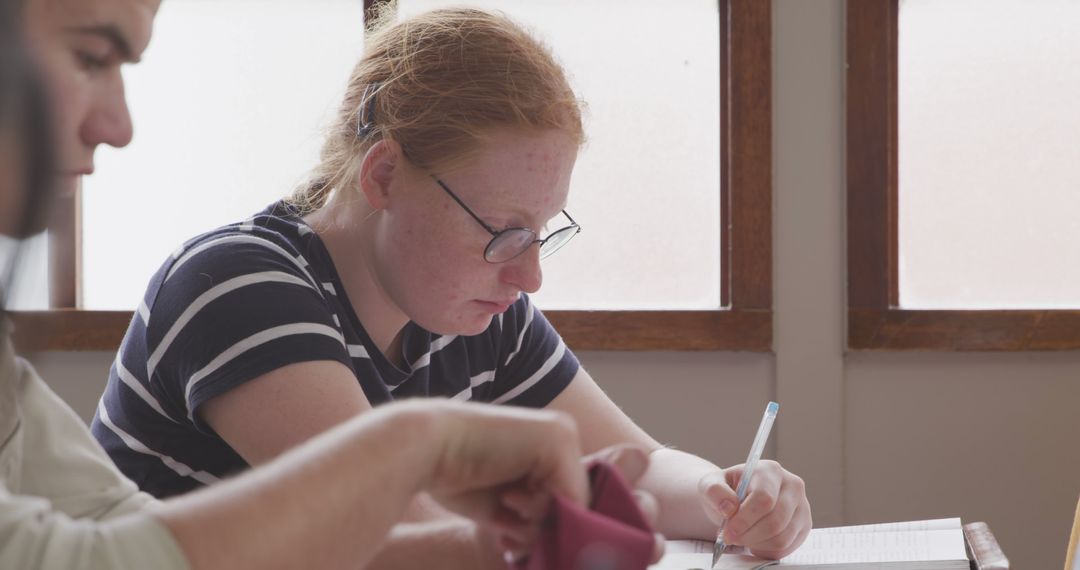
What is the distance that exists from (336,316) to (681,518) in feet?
1.75

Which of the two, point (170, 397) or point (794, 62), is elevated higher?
point (794, 62)

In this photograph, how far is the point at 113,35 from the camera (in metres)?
0.68

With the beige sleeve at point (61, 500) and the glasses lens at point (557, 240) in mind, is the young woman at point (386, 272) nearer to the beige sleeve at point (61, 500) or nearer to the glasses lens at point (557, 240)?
the glasses lens at point (557, 240)

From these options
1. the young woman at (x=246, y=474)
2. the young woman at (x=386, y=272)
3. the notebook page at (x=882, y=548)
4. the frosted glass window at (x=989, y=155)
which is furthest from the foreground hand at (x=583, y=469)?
the frosted glass window at (x=989, y=155)

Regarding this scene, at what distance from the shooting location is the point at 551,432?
2.14 ft

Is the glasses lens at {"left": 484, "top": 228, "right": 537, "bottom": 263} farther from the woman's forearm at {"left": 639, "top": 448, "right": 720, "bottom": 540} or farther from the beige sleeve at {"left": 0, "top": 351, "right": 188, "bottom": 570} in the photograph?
the beige sleeve at {"left": 0, "top": 351, "right": 188, "bottom": 570}

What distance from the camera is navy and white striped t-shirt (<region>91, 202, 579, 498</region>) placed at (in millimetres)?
1142

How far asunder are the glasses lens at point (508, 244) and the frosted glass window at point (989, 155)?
1.50 m

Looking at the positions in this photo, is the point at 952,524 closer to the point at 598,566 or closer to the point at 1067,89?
the point at 598,566

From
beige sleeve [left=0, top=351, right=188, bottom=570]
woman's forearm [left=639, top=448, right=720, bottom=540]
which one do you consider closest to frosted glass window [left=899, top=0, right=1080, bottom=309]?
woman's forearm [left=639, top=448, right=720, bottom=540]

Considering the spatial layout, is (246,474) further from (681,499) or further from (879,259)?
(879,259)

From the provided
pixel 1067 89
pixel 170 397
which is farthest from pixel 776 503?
pixel 1067 89

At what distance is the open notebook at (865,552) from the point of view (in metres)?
1.22

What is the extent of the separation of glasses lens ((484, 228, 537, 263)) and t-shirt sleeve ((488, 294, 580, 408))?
267mm
